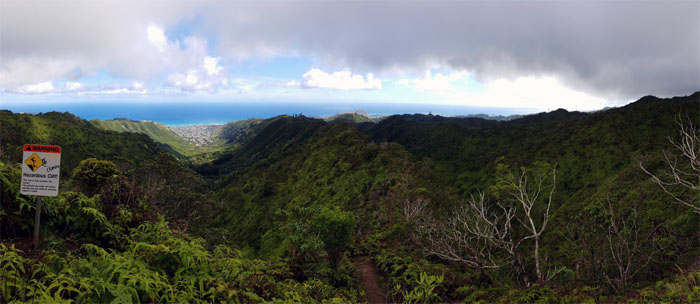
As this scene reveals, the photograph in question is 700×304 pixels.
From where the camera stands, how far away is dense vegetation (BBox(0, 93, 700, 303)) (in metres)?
4.79

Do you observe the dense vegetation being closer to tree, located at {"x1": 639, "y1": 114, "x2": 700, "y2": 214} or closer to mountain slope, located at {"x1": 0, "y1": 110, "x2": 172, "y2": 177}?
mountain slope, located at {"x1": 0, "y1": 110, "x2": 172, "y2": 177}

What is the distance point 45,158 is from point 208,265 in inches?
110

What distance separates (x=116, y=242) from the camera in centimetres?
578

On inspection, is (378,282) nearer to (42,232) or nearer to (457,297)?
(457,297)

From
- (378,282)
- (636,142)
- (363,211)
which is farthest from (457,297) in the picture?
(636,142)

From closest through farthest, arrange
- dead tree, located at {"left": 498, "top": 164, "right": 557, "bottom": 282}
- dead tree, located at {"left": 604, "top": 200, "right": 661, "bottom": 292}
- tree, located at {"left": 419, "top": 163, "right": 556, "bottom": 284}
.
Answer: dead tree, located at {"left": 604, "top": 200, "right": 661, "bottom": 292}, dead tree, located at {"left": 498, "top": 164, "right": 557, "bottom": 282}, tree, located at {"left": 419, "top": 163, "right": 556, "bottom": 284}

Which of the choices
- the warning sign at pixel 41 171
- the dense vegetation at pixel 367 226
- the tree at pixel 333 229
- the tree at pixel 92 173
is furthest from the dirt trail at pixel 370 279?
the tree at pixel 92 173

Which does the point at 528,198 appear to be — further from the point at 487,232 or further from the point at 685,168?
the point at 685,168

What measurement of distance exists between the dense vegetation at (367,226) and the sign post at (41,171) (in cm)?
87

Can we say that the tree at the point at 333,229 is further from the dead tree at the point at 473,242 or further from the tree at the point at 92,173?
the tree at the point at 92,173

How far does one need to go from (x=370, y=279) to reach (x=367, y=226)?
10492 millimetres

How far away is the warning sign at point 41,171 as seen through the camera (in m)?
4.45

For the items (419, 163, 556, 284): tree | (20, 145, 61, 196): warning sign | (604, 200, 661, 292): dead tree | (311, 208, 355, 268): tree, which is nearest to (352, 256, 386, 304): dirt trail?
(311, 208, 355, 268): tree

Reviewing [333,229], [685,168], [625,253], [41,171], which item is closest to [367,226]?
[333,229]
